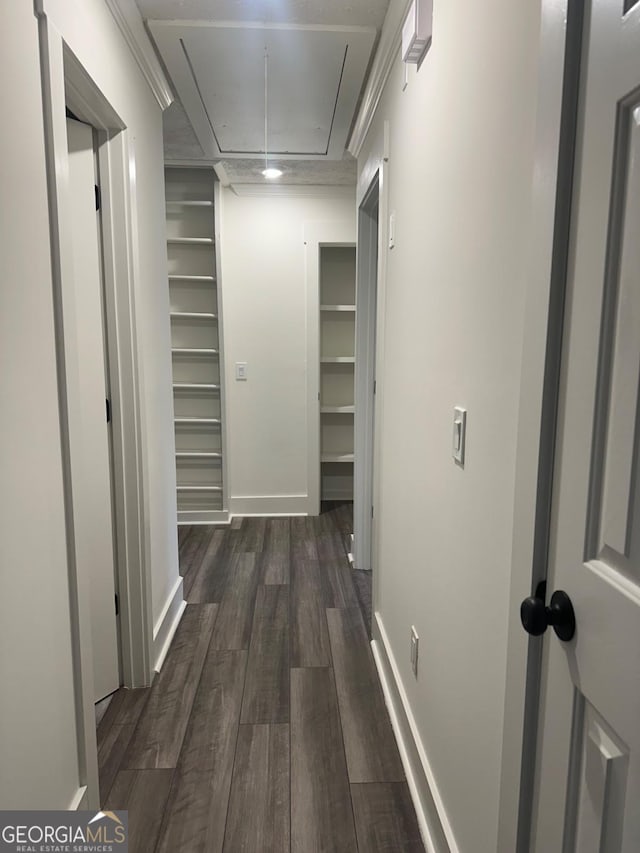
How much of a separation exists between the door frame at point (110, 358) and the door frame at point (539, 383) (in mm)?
1060

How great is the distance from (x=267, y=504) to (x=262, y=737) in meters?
2.48

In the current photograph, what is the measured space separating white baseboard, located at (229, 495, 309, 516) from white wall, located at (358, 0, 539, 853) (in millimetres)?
2486

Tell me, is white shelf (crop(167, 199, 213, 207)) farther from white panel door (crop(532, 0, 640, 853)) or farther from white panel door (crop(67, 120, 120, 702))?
white panel door (crop(532, 0, 640, 853))

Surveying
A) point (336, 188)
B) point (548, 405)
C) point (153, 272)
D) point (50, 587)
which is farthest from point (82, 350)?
point (336, 188)

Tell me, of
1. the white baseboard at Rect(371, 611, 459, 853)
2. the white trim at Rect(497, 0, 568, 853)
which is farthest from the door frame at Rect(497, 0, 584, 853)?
the white baseboard at Rect(371, 611, 459, 853)

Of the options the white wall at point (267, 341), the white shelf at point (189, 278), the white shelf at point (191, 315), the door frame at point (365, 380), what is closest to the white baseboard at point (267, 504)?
the white wall at point (267, 341)

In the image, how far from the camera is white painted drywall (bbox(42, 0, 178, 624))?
65.5 inches

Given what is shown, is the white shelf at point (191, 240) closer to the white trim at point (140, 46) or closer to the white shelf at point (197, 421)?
the white shelf at point (197, 421)

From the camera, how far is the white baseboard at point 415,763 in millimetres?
1359

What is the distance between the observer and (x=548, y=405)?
2.55 feet

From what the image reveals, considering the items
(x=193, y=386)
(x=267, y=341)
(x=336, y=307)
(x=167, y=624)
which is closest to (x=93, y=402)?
(x=167, y=624)

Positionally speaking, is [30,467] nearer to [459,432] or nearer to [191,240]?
[459,432]

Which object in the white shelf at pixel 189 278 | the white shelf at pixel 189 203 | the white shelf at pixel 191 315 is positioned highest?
the white shelf at pixel 189 203

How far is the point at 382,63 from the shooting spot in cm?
203
